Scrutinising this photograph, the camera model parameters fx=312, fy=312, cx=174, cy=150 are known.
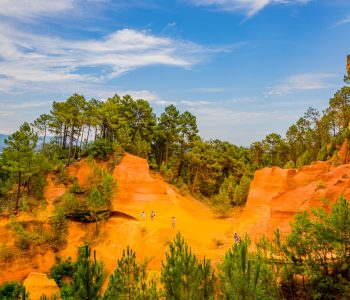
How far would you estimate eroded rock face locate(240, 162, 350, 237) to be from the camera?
105 feet

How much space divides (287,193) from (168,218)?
1828 cm

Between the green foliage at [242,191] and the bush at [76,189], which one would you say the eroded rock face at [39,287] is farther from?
the green foliage at [242,191]

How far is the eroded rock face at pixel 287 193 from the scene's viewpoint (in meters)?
32.0

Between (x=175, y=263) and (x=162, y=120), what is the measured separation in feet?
171

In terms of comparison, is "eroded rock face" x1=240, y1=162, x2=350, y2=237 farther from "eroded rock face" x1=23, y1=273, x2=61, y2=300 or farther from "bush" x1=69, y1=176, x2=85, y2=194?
"bush" x1=69, y1=176, x2=85, y2=194

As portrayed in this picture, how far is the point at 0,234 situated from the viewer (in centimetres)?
4091

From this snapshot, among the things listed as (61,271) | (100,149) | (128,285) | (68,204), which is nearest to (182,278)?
(128,285)

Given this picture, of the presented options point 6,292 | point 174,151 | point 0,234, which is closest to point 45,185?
point 0,234

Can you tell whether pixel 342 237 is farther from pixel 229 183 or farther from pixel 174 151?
pixel 174 151

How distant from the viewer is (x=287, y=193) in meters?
36.0

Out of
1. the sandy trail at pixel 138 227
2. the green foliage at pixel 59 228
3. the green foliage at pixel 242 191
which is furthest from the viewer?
the green foliage at pixel 242 191

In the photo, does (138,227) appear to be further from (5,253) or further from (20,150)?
(20,150)

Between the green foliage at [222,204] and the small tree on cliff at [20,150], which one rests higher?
the small tree on cliff at [20,150]

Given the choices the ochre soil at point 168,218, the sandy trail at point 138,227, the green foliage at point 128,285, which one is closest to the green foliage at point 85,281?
the green foliage at point 128,285
